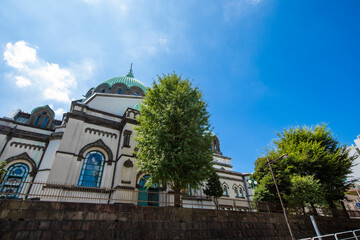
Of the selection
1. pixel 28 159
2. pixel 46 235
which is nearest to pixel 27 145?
pixel 28 159

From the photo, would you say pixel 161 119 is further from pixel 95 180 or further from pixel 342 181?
pixel 342 181

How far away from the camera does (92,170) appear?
1530 centimetres

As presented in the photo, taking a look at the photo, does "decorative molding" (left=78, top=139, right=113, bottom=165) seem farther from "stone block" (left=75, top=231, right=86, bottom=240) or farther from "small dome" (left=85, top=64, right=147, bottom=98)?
"small dome" (left=85, top=64, right=147, bottom=98)

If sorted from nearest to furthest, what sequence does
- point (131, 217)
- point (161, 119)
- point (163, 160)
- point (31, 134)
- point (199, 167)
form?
point (131, 217)
point (163, 160)
point (199, 167)
point (161, 119)
point (31, 134)

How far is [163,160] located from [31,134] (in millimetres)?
15085

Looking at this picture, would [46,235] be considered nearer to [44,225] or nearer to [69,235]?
[44,225]

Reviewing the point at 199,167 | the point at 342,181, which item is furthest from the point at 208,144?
the point at 342,181

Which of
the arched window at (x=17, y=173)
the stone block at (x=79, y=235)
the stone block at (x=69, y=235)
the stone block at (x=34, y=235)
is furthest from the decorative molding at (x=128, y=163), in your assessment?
the arched window at (x=17, y=173)

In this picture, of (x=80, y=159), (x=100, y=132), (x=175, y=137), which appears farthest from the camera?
(x=100, y=132)

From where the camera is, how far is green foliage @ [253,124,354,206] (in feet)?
53.7

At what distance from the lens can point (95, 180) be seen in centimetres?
1500

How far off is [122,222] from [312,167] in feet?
62.0

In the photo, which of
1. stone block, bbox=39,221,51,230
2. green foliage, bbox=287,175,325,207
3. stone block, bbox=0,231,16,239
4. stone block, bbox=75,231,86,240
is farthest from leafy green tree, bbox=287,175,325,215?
stone block, bbox=0,231,16,239

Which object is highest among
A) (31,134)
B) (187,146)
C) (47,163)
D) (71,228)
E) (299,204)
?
(31,134)
